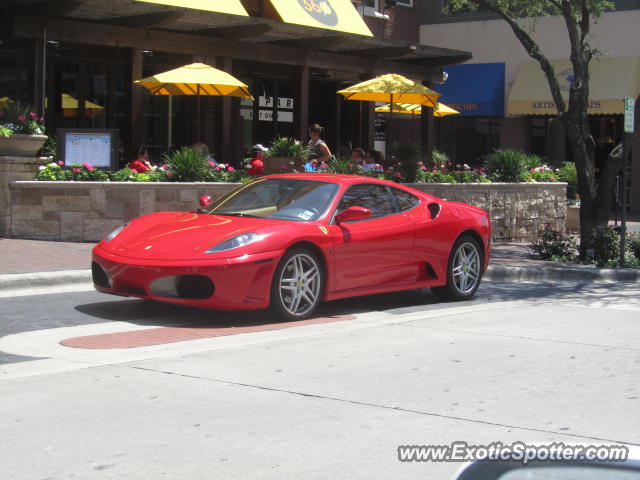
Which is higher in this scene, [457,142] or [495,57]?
[495,57]

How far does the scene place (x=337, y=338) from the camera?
8211 mm

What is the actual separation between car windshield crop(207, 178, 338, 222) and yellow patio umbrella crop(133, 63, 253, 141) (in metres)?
7.31

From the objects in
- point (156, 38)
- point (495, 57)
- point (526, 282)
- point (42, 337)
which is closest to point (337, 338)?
point (42, 337)

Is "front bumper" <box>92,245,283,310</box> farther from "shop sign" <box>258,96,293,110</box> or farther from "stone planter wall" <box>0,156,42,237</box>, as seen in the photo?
"shop sign" <box>258,96,293,110</box>

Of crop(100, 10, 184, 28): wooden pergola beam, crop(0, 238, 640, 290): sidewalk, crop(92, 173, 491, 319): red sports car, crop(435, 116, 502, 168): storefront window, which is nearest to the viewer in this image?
crop(92, 173, 491, 319): red sports car

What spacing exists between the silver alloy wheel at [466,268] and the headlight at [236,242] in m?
Answer: 2.99

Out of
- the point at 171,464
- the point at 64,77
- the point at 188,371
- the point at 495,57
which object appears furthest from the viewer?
the point at 495,57

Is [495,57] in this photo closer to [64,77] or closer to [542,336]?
[64,77]

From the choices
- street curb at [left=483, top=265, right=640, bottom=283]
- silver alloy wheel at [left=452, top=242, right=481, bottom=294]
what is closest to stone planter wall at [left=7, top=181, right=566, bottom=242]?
street curb at [left=483, top=265, right=640, bottom=283]

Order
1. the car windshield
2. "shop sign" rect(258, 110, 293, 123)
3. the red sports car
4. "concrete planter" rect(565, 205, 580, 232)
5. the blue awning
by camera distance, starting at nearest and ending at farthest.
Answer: the red sports car, the car windshield, "concrete planter" rect(565, 205, 580, 232), "shop sign" rect(258, 110, 293, 123), the blue awning

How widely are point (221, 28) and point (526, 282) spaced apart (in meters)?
9.46

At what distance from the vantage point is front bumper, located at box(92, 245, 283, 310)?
827 cm

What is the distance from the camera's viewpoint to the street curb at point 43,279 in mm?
10195

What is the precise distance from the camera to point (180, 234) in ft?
28.7
